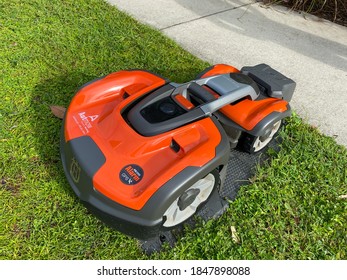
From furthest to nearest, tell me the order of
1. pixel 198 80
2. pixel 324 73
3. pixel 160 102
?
pixel 324 73, pixel 198 80, pixel 160 102

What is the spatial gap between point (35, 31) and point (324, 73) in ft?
8.36

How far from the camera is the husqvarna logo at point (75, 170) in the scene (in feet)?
5.74

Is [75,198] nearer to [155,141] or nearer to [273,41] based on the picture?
[155,141]

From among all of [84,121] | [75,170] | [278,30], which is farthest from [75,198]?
[278,30]

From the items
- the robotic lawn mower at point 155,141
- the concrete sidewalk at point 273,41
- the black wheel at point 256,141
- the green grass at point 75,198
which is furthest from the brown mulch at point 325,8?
the robotic lawn mower at point 155,141

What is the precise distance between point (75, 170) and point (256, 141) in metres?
1.10

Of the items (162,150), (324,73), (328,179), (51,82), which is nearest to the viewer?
(162,150)

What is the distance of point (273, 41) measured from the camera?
3.48 metres

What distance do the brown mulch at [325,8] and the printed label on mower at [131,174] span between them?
3.05m

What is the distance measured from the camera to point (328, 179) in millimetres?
2291

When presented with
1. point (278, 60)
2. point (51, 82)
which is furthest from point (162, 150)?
point (278, 60)

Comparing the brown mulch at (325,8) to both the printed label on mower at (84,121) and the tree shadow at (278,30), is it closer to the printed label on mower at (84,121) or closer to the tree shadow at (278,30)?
the tree shadow at (278,30)

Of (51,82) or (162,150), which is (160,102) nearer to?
(162,150)

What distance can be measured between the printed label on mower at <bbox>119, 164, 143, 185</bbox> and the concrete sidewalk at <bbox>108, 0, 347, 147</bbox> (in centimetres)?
157
